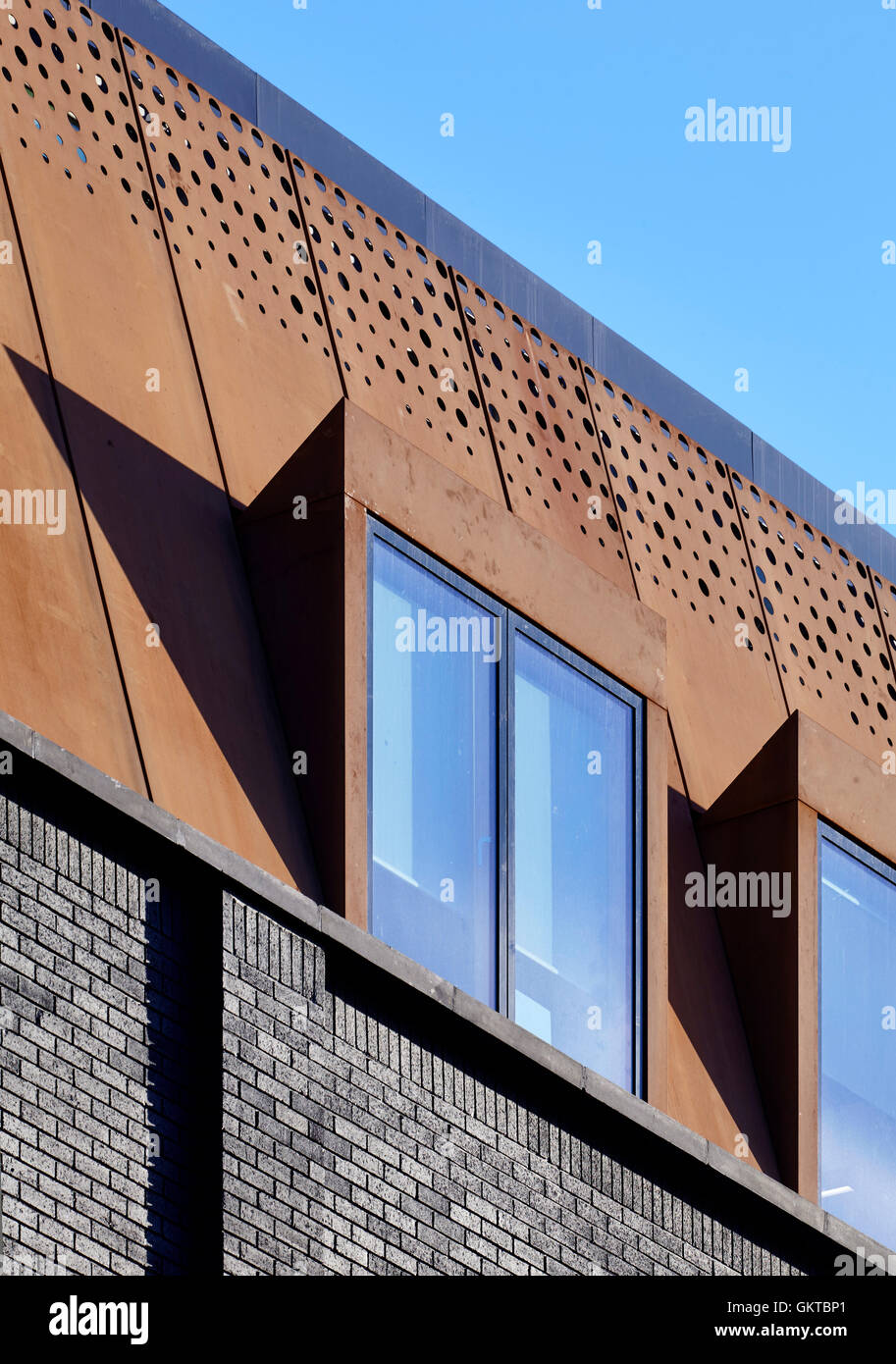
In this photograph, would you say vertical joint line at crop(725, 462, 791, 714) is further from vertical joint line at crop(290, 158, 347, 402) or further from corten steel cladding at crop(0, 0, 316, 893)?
corten steel cladding at crop(0, 0, 316, 893)

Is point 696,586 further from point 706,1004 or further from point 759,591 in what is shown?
point 706,1004

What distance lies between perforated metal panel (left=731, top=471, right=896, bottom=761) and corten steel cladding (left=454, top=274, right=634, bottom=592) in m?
1.84

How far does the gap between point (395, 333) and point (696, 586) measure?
3.00 m

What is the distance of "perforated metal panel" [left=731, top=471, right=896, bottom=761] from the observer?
1602cm

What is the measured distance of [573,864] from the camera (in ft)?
38.9

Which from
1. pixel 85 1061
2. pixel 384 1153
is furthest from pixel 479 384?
pixel 85 1061

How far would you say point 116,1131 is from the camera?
309 inches

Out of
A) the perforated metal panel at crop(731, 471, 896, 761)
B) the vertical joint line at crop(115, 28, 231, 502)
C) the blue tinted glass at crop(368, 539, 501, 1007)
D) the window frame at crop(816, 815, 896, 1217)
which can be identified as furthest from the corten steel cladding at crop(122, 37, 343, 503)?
the perforated metal panel at crop(731, 471, 896, 761)

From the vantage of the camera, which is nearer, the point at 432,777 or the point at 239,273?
the point at 432,777

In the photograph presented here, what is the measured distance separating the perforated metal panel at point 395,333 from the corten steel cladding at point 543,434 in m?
0.21
